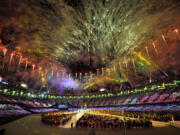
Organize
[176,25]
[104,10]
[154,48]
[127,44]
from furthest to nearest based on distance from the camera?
1. [154,48]
2. [127,44]
3. [176,25]
4. [104,10]

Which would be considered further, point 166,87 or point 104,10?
point 166,87

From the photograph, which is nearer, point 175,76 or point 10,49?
point 10,49

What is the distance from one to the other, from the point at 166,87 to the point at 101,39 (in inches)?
1437

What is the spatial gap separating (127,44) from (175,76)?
1214 inches

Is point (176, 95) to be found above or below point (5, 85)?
below

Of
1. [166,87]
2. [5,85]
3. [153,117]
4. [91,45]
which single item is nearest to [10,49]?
[91,45]

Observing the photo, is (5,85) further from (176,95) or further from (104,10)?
(176,95)

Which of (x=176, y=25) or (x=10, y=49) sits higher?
(x=176, y=25)

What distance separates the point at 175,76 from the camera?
3734 cm

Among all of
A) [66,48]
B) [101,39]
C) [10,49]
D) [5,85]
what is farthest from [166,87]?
[5,85]

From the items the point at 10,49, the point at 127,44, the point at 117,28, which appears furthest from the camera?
the point at 10,49

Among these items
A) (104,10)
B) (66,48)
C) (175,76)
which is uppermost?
(104,10)

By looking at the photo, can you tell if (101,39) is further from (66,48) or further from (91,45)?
(66,48)

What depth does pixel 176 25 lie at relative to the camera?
1719 cm
